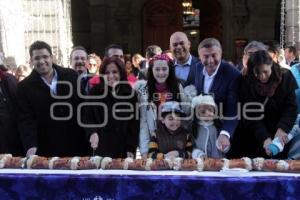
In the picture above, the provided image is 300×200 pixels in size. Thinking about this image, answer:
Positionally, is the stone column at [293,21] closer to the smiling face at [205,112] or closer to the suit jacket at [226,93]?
the suit jacket at [226,93]

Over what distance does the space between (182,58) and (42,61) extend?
1560 millimetres

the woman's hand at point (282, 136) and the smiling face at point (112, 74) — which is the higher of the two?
the smiling face at point (112, 74)

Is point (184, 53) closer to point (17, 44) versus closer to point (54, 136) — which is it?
point (54, 136)

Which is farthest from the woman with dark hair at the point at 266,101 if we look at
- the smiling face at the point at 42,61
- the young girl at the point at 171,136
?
the smiling face at the point at 42,61

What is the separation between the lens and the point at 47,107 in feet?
15.2

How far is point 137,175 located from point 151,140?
1.17m

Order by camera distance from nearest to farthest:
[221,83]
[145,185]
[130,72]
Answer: [145,185] < [221,83] < [130,72]

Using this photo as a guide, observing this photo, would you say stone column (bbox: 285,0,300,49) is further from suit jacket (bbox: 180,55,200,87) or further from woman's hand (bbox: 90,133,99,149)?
woman's hand (bbox: 90,133,99,149)

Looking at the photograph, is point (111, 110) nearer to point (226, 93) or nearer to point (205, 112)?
point (205, 112)

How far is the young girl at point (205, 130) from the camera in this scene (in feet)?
14.4

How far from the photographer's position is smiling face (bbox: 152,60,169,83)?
4.51 metres

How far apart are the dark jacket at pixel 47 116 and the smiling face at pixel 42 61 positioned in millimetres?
99

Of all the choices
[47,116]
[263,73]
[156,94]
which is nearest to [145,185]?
[156,94]

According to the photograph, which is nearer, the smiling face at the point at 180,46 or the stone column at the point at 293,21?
the smiling face at the point at 180,46
